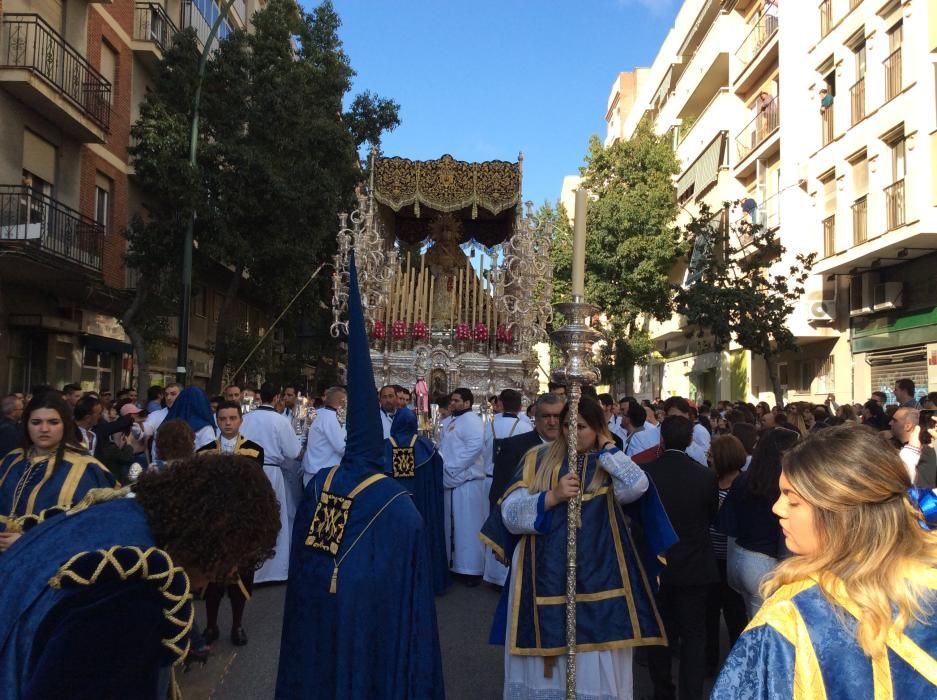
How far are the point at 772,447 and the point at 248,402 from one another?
9056 mm

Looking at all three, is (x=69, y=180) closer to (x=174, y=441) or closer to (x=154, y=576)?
(x=174, y=441)

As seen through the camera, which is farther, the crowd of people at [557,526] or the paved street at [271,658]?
Answer: the paved street at [271,658]

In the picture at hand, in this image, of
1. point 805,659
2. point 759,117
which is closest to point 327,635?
point 805,659

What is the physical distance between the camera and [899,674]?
1773 mm

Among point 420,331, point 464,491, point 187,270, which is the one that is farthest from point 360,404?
point 420,331

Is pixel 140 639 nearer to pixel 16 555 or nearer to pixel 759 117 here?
pixel 16 555

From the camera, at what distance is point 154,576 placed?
222 centimetres

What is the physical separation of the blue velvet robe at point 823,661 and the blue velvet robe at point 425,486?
6606mm

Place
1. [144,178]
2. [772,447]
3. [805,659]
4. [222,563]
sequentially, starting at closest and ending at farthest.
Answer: [805,659] < [222,563] < [772,447] < [144,178]

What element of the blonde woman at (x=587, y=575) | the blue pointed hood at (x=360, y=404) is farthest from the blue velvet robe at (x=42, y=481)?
the blonde woman at (x=587, y=575)

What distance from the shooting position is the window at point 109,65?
19.1 metres

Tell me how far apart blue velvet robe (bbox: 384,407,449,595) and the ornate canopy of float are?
22.8 feet

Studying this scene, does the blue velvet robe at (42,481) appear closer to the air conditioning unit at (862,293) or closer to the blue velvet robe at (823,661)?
the blue velvet robe at (823,661)

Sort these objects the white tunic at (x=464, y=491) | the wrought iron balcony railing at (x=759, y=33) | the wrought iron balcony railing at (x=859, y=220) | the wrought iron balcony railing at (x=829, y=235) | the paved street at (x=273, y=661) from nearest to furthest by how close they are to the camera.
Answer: the paved street at (x=273, y=661), the white tunic at (x=464, y=491), the wrought iron balcony railing at (x=859, y=220), the wrought iron balcony railing at (x=829, y=235), the wrought iron balcony railing at (x=759, y=33)
